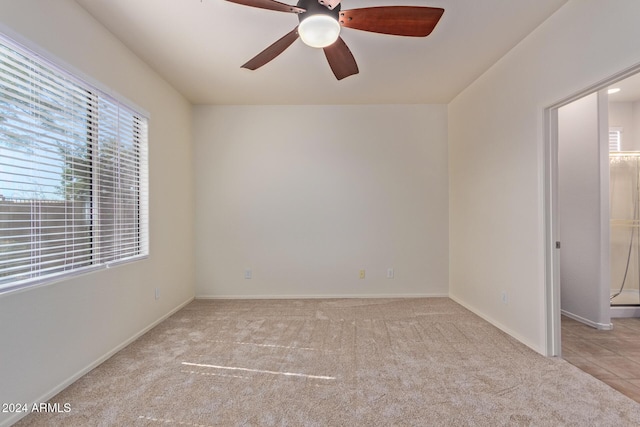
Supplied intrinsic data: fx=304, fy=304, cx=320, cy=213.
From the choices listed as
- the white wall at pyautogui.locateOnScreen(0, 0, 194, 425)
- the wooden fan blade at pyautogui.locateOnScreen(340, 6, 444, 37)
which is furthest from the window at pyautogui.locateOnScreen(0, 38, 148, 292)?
the wooden fan blade at pyautogui.locateOnScreen(340, 6, 444, 37)

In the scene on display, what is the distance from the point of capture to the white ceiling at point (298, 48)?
220 cm

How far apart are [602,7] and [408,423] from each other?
2.78 m

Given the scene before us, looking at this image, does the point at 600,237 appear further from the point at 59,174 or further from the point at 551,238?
the point at 59,174

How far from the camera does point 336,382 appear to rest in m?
2.08

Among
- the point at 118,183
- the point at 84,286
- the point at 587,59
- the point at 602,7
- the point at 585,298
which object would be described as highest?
the point at 602,7

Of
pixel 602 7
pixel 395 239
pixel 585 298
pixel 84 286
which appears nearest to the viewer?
pixel 602 7

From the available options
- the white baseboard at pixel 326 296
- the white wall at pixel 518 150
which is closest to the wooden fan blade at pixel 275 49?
the white wall at pixel 518 150

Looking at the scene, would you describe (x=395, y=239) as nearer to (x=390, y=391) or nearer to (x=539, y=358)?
(x=539, y=358)

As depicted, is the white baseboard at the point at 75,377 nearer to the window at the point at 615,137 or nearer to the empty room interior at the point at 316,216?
the empty room interior at the point at 316,216

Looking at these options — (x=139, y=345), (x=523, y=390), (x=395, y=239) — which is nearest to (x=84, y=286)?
(x=139, y=345)

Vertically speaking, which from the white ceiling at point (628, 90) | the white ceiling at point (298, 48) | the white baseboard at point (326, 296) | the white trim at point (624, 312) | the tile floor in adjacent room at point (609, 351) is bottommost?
the tile floor in adjacent room at point (609, 351)

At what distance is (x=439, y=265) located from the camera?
13.9ft

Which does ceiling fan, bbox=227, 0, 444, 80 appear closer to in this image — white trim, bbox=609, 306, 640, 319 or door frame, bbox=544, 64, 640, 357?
door frame, bbox=544, 64, 640, 357

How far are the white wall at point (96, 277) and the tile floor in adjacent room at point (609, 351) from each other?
12.0 feet
